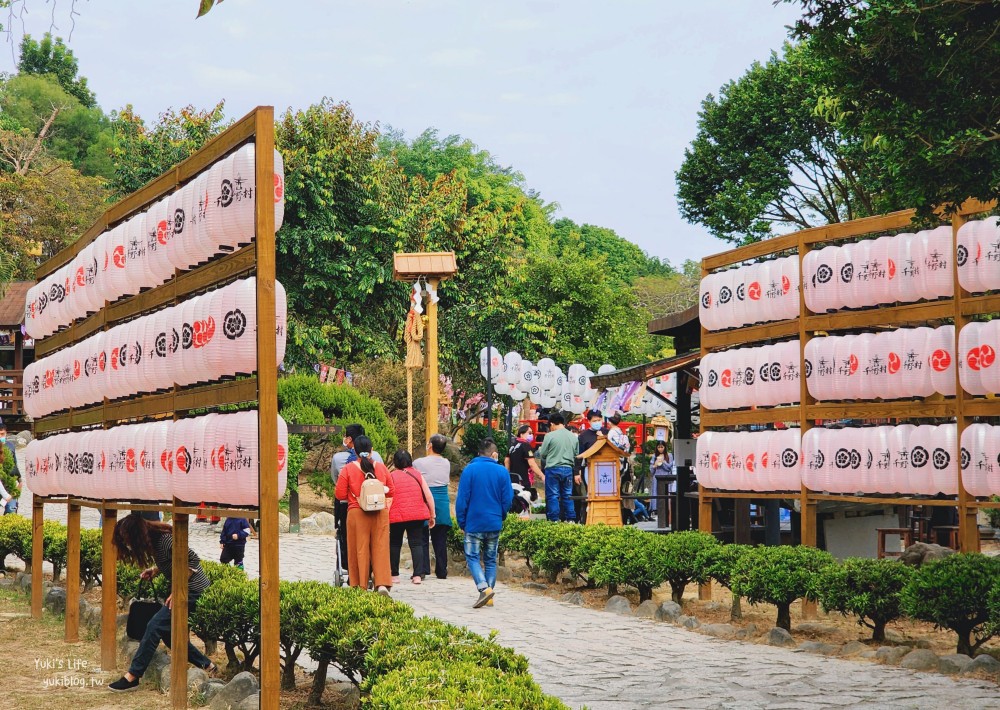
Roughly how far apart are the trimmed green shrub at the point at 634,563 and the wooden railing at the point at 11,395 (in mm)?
31597

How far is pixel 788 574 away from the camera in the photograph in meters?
9.85

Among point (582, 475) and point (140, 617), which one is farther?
point (582, 475)

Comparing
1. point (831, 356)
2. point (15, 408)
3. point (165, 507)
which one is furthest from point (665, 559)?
point (15, 408)

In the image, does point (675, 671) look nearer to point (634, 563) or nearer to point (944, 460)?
point (634, 563)

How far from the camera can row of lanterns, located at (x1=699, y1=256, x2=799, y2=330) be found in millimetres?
11531

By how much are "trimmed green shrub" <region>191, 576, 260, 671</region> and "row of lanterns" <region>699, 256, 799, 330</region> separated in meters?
6.23

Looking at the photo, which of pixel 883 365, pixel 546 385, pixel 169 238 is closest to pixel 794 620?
pixel 883 365

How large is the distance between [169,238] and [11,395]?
34916 mm

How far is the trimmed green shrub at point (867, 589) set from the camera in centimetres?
913

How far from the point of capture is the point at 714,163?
102 ft

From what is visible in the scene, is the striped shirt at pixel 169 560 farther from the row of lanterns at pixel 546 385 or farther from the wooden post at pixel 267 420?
the row of lanterns at pixel 546 385

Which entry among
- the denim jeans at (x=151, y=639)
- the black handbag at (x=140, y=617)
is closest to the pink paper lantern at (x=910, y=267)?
the denim jeans at (x=151, y=639)

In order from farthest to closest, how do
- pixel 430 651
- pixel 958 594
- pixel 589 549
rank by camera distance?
pixel 589 549 < pixel 958 594 < pixel 430 651

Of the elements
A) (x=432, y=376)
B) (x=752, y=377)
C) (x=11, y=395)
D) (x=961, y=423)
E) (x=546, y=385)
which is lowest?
(x=961, y=423)
